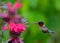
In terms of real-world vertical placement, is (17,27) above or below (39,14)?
below

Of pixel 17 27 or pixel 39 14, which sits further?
pixel 39 14

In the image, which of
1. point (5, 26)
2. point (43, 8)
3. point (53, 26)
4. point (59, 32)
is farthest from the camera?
point (59, 32)

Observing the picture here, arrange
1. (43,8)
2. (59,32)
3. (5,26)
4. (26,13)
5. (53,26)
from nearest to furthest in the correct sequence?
(5,26) < (26,13) < (43,8) < (53,26) < (59,32)

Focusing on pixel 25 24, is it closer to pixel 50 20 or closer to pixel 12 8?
pixel 12 8

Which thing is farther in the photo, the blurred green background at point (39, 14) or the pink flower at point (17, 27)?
the blurred green background at point (39, 14)

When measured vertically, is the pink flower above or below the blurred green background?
below

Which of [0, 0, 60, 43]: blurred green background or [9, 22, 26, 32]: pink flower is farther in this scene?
[0, 0, 60, 43]: blurred green background

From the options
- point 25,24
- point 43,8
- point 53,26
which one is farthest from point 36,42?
point 25,24

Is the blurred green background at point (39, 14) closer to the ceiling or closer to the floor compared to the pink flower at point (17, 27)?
closer to the ceiling
